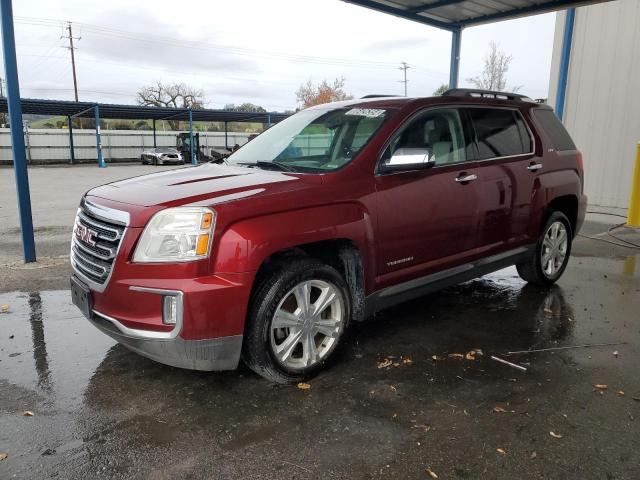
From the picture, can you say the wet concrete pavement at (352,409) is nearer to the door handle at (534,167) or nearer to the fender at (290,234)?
the fender at (290,234)

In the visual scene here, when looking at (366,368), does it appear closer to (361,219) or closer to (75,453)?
(361,219)

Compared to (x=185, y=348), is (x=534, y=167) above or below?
above

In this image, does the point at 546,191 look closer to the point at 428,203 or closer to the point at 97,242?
the point at 428,203

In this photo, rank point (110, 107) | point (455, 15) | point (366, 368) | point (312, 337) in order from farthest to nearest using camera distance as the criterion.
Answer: point (110, 107) < point (455, 15) < point (366, 368) < point (312, 337)

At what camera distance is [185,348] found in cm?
280

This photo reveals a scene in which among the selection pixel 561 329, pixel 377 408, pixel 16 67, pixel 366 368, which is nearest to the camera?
pixel 377 408

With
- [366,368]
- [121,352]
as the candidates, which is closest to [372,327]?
[366,368]

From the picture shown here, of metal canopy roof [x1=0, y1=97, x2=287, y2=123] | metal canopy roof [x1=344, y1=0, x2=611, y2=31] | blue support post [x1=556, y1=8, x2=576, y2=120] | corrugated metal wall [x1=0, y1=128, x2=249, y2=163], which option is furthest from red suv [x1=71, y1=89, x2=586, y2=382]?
corrugated metal wall [x1=0, y1=128, x2=249, y2=163]

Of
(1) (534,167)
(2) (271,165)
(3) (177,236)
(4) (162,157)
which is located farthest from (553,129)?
(4) (162,157)

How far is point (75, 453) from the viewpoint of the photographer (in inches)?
100

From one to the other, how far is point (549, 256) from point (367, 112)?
2705mm

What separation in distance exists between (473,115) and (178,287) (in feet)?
9.65

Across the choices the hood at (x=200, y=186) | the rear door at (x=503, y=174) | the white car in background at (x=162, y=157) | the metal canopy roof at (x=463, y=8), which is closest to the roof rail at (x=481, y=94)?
the rear door at (x=503, y=174)

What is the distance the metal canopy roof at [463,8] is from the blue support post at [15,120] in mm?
4719
